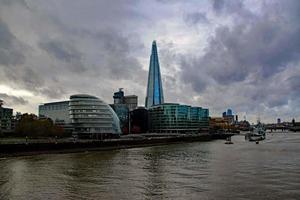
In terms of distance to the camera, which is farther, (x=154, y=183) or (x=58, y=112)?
(x=58, y=112)

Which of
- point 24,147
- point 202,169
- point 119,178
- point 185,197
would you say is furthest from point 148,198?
point 24,147

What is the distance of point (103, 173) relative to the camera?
4194 centimetres

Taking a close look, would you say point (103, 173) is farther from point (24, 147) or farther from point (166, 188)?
point (24, 147)

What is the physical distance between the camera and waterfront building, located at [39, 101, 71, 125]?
168 m

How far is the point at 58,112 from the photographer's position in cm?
17738

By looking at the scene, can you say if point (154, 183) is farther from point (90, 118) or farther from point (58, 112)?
point (58, 112)

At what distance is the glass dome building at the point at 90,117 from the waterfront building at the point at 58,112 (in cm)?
1399

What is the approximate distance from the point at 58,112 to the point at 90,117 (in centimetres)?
3758

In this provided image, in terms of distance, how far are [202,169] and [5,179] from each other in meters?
22.8

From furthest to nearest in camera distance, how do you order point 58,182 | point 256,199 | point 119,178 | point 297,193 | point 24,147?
point 24,147, point 119,178, point 58,182, point 297,193, point 256,199

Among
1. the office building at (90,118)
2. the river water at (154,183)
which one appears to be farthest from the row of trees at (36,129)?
the river water at (154,183)

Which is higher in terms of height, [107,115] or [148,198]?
[107,115]

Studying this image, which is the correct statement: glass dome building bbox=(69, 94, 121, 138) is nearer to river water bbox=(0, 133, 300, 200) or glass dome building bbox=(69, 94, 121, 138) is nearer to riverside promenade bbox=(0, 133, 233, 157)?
riverside promenade bbox=(0, 133, 233, 157)

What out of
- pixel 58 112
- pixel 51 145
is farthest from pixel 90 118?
pixel 51 145
